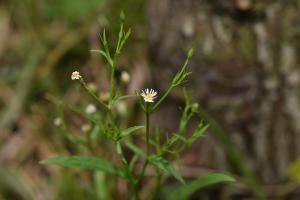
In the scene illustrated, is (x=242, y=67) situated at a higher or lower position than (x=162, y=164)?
higher

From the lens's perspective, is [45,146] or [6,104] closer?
[45,146]

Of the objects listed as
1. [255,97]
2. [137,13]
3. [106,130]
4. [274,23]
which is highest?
[137,13]

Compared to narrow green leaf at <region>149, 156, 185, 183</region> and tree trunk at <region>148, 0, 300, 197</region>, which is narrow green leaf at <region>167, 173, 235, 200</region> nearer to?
narrow green leaf at <region>149, 156, 185, 183</region>

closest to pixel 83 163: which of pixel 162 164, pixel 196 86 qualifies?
pixel 162 164

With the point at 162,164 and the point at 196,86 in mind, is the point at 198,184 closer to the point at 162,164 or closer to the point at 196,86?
the point at 162,164

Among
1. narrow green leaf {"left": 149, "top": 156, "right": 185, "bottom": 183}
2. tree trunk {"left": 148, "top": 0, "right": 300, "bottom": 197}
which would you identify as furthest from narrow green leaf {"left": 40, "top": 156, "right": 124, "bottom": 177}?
tree trunk {"left": 148, "top": 0, "right": 300, "bottom": 197}

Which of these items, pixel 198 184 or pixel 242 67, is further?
pixel 242 67

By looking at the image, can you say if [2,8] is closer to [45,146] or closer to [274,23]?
[45,146]

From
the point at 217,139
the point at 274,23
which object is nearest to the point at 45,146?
the point at 217,139
